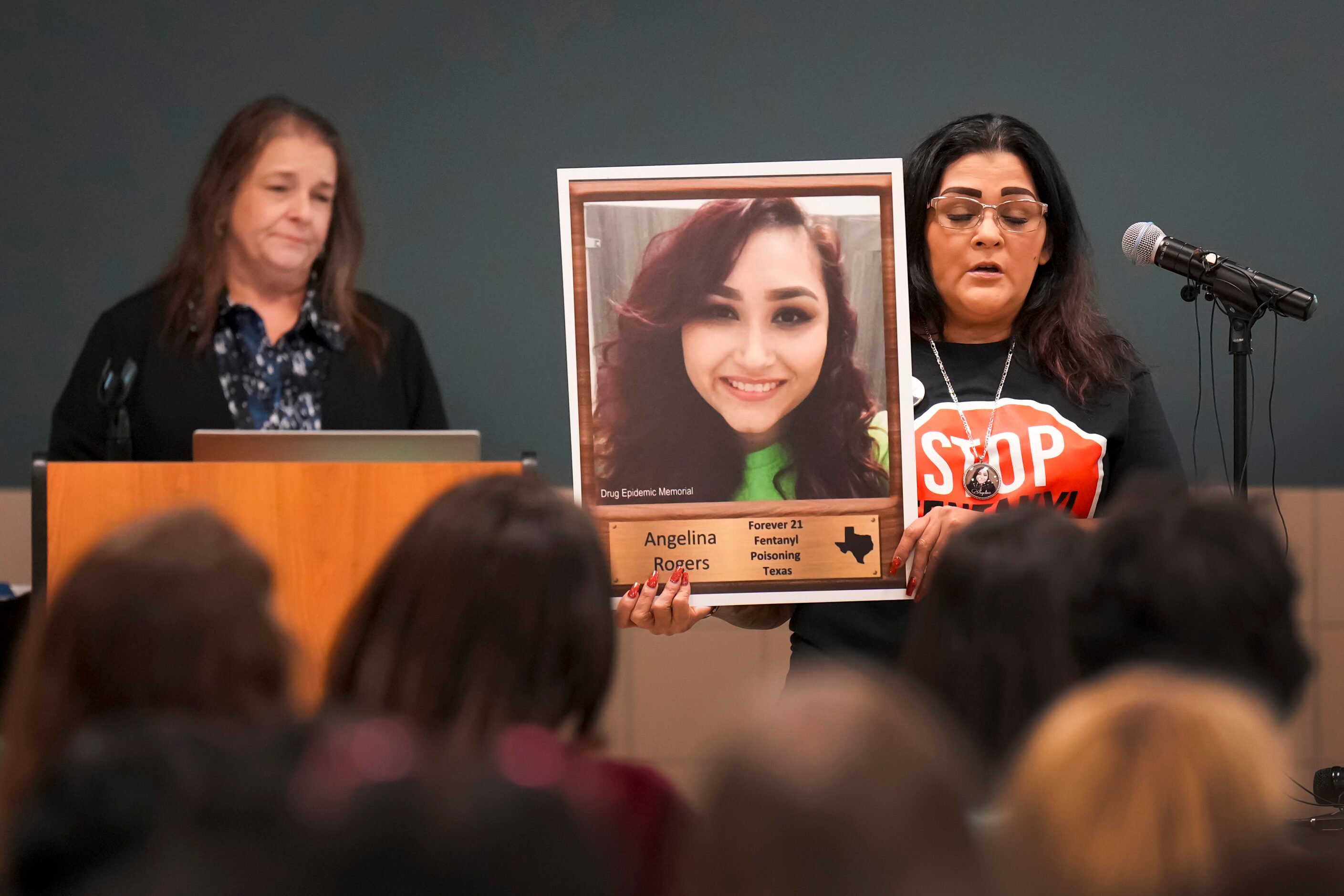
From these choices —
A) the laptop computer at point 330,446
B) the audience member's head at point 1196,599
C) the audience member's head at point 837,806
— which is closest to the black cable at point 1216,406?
the laptop computer at point 330,446

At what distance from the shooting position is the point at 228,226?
2672 millimetres

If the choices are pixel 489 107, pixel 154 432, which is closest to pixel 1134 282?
pixel 489 107

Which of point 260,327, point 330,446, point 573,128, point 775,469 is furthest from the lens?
point 573,128

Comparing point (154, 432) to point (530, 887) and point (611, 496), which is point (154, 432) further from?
point (530, 887)

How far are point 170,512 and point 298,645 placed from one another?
0.45 feet

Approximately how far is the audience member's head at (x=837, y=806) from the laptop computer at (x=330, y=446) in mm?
1380

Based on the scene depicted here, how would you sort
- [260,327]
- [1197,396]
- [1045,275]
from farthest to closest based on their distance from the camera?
[1197,396] < [260,327] < [1045,275]

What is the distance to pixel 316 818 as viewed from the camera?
0.62 m

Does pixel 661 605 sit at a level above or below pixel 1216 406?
below

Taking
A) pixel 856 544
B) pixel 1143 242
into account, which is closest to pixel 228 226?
pixel 856 544

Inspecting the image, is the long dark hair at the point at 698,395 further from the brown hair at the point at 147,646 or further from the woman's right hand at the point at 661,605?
the brown hair at the point at 147,646

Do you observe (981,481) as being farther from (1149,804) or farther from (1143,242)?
(1149,804)

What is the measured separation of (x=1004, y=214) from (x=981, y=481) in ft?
1.52

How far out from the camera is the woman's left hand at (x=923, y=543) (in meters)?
2.07
